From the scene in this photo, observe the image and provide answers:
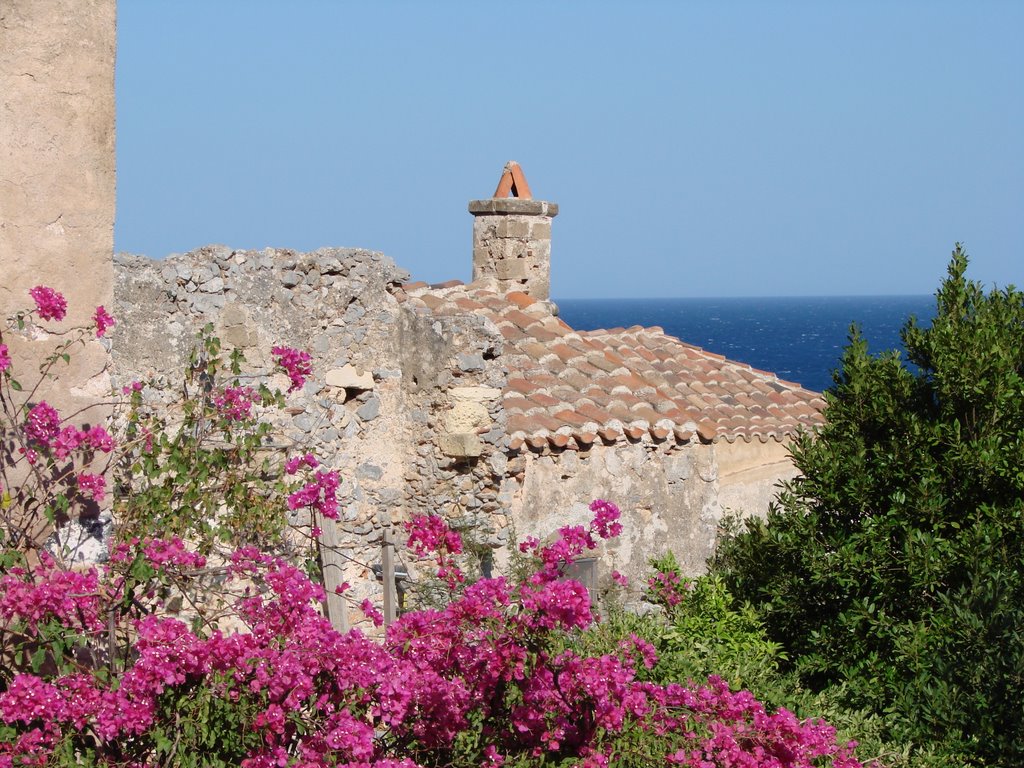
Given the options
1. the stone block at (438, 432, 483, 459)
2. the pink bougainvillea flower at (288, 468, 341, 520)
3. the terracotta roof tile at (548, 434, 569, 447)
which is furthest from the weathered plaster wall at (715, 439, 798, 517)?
the pink bougainvillea flower at (288, 468, 341, 520)

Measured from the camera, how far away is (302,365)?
676 centimetres

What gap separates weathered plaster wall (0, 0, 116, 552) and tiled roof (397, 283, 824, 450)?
4681mm

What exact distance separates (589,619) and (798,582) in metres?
3.76

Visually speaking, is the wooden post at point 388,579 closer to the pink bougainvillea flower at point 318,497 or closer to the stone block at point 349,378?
the stone block at point 349,378

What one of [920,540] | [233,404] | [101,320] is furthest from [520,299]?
[101,320]

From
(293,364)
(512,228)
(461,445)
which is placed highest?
(512,228)

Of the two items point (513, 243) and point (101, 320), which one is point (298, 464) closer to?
point (101, 320)

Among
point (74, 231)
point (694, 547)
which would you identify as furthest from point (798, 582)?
point (74, 231)

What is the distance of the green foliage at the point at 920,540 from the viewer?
20.2 ft

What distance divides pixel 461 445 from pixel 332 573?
1.31m

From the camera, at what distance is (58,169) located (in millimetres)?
3543

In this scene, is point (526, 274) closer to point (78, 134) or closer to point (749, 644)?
point (749, 644)

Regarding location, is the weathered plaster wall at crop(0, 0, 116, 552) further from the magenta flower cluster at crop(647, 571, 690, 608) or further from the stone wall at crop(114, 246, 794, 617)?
the magenta flower cluster at crop(647, 571, 690, 608)

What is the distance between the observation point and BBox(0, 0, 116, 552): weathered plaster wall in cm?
347
